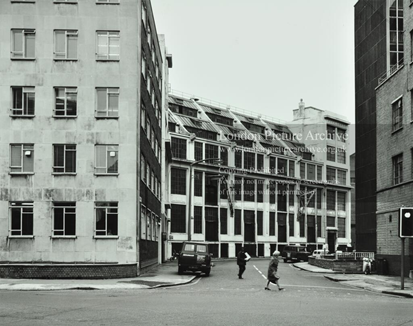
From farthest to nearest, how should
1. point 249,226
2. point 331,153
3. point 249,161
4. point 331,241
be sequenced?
1. point 331,153
2. point 331,241
3. point 249,161
4. point 249,226

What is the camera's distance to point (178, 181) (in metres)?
76.6

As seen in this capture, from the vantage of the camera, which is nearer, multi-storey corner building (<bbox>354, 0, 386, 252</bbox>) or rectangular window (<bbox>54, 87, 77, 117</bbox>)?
rectangular window (<bbox>54, 87, 77, 117</bbox>)

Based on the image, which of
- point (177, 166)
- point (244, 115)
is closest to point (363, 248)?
point (177, 166)

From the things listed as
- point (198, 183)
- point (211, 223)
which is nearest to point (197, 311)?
point (198, 183)

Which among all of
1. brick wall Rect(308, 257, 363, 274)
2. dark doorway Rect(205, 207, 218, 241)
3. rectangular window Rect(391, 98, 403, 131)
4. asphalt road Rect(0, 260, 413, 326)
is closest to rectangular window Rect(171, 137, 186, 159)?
dark doorway Rect(205, 207, 218, 241)

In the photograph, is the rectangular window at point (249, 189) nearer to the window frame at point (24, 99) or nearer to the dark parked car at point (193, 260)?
the dark parked car at point (193, 260)

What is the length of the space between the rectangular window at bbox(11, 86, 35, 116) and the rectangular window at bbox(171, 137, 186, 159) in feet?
140

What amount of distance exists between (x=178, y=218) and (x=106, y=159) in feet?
142

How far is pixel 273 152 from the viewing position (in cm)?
9388

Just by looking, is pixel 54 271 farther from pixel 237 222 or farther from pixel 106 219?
pixel 237 222

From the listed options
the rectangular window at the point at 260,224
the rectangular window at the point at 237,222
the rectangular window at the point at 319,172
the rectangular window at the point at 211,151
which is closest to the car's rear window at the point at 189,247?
the rectangular window at the point at 211,151

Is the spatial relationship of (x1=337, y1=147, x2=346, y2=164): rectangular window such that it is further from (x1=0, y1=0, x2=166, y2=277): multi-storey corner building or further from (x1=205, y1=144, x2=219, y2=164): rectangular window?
(x1=0, y1=0, x2=166, y2=277): multi-storey corner building

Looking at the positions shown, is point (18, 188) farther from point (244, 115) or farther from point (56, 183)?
point (244, 115)

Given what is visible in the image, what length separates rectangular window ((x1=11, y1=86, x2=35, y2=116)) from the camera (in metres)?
33.2
